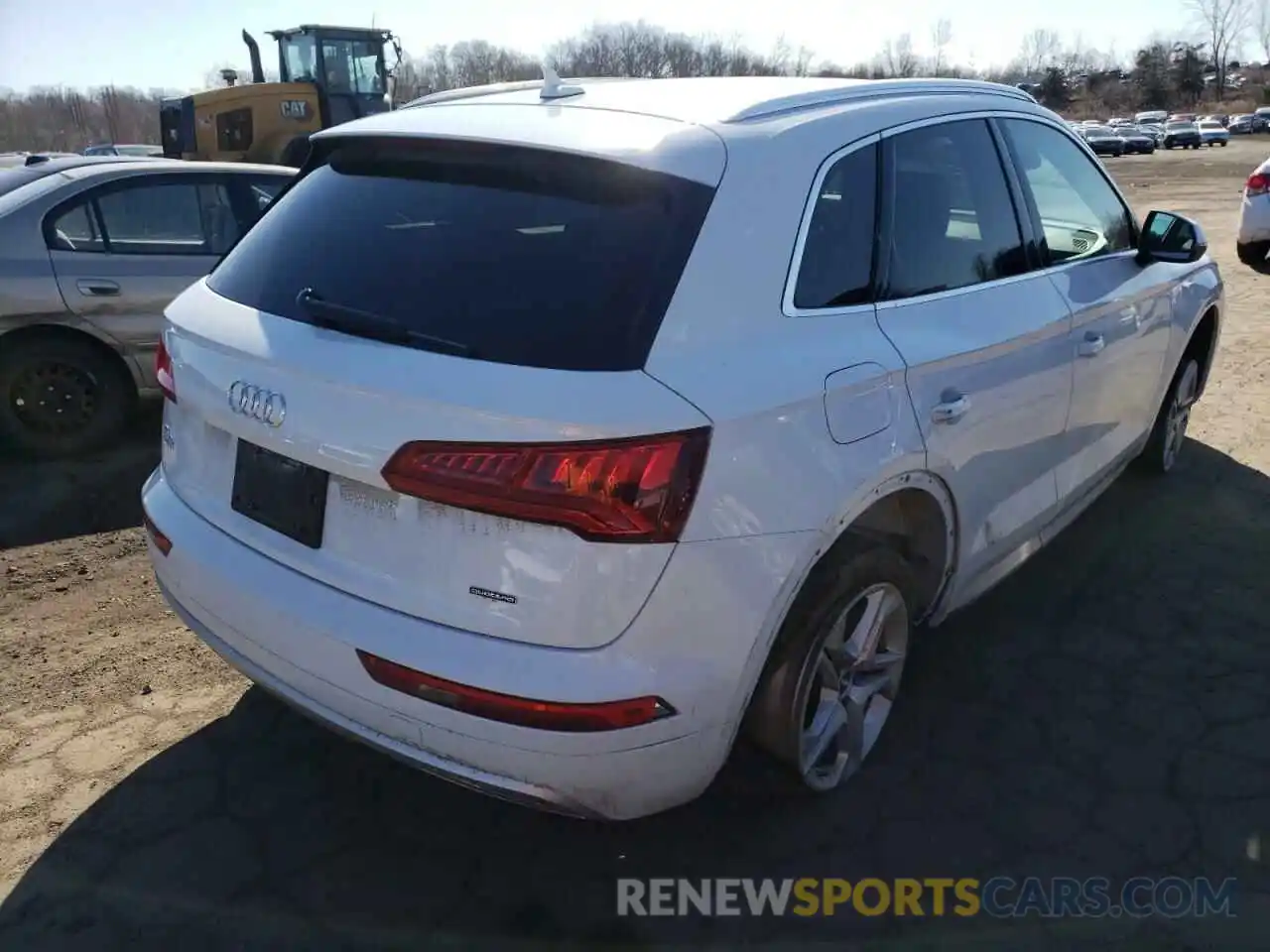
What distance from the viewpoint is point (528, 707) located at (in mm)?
1999

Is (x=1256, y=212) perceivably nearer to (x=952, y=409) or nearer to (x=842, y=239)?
(x=952, y=409)

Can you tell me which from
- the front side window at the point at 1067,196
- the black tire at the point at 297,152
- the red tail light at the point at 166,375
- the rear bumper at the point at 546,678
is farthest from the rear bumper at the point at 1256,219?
the red tail light at the point at 166,375

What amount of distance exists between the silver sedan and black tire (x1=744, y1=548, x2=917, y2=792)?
14.0ft

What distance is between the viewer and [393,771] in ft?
9.68

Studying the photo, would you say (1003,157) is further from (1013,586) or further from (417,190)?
(417,190)

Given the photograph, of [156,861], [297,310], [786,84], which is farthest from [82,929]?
[786,84]

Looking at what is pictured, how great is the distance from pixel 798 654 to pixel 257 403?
4.50 ft

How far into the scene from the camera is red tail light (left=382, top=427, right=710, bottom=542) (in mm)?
1941

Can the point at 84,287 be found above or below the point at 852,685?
above

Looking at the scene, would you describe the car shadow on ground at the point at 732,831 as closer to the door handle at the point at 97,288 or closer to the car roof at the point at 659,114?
the car roof at the point at 659,114

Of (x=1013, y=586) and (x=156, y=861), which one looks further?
(x=1013, y=586)

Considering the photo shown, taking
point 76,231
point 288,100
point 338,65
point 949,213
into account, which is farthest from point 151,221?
point 338,65

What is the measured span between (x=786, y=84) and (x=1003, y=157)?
90 centimetres

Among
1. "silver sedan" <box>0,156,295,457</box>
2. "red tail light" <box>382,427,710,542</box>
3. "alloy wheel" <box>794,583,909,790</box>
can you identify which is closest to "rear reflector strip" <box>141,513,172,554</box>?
"red tail light" <box>382,427,710,542</box>
